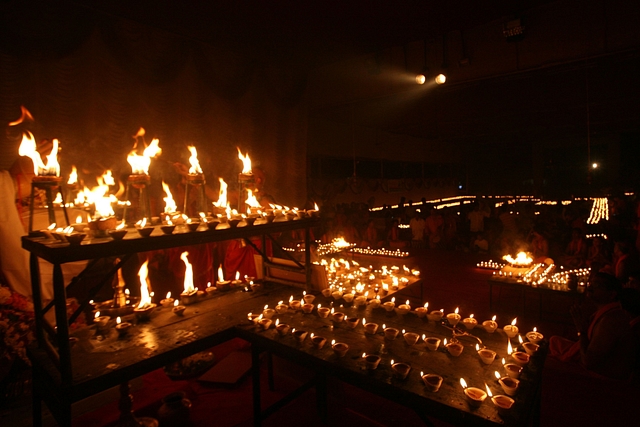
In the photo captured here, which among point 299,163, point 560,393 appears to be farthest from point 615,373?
point 299,163

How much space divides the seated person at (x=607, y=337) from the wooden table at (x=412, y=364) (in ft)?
6.71

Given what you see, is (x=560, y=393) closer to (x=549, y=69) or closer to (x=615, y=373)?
(x=615, y=373)

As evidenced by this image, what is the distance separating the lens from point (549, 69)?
7.07 m

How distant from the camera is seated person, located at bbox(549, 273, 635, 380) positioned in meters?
4.47

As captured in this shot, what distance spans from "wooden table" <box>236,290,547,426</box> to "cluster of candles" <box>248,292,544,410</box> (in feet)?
0.14

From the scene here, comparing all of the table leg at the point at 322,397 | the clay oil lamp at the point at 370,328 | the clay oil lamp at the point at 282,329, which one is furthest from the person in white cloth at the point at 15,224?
the clay oil lamp at the point at 370,328

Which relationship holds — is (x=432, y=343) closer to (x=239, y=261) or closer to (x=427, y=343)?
(x=427, y=343)

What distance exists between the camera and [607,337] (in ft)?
14.9

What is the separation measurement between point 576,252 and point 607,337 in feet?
17.9

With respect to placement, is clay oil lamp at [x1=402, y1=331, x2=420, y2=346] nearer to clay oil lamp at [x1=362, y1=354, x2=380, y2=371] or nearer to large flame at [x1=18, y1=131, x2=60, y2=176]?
clay oil lamp at [x1=362, y1=354, x2=380, y2=371]

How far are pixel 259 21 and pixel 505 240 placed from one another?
9.64m

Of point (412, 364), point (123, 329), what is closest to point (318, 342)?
point (412, 364)

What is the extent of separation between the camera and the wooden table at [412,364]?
8.12ft

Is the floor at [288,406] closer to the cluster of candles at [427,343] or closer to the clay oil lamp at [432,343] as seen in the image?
the cluster of candles at [427,343]
